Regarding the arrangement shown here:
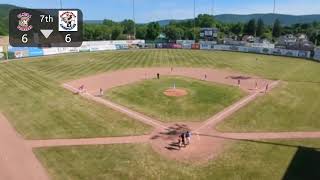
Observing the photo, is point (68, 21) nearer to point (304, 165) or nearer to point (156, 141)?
point (156, 141)

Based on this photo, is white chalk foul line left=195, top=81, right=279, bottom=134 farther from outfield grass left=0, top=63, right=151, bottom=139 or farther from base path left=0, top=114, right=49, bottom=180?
base path left=0, top=114, right=49, bottom=180

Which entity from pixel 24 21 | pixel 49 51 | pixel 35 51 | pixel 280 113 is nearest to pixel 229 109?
pixel 280 113

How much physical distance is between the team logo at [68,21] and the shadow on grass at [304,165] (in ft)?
59.4

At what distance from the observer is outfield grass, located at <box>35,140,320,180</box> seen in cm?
2322

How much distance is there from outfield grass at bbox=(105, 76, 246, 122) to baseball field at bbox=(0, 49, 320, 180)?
0.13 meters

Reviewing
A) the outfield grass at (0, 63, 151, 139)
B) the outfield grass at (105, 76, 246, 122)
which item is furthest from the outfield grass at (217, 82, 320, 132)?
the outfield grass at (0, 63, 151, 139)

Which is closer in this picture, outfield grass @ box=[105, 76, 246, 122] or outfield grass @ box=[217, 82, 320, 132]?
outfield grass @ box=[217, 82, 320, 132]

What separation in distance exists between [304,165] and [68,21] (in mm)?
20482

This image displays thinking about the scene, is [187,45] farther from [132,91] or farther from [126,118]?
[126,118]

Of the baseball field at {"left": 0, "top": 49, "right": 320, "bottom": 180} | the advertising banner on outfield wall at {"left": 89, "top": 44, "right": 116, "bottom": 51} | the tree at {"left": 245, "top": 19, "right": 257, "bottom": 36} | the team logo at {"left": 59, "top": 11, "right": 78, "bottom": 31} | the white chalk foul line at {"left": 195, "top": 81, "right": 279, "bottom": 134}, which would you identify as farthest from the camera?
the tree at {"left": 245, "top": 19, "right": 257, "bottom": 36}

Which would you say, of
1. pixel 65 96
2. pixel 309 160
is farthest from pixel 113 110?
pixel 309 160

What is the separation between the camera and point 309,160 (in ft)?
84.0

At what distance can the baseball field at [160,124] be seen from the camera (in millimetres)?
24453
